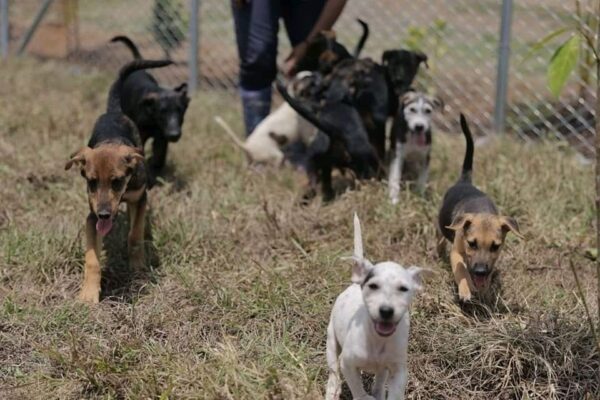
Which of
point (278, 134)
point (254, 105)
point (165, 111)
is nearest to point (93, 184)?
point (165, 111)

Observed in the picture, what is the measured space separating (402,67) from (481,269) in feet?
9.34

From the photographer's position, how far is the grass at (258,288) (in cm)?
341

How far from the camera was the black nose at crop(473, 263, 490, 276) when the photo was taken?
3.75 meters

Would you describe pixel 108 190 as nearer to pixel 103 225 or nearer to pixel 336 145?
pixel 103 225

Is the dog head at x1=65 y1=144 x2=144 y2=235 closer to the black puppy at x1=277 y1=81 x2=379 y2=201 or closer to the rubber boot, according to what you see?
the black puppy at x1=277 y1=81 x2=379 y2=201

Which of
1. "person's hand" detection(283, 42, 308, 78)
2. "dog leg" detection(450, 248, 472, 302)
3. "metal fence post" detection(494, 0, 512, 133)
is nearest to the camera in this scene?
"dog leg" detection(450, 248, 472, 302)

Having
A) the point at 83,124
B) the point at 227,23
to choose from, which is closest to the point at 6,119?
the point at 83,124

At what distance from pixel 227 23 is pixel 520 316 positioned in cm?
1033

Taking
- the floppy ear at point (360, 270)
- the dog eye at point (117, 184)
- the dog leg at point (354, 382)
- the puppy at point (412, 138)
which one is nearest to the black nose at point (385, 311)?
the floppy ear at point (360, 270)

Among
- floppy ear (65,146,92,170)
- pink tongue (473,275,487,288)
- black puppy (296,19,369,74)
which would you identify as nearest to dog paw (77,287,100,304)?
floppy ear (65,146,92,170)

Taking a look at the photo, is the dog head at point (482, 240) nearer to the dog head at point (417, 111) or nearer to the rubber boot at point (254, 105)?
the dog head at point (417, 111)

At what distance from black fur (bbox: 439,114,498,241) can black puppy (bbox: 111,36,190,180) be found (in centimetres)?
206

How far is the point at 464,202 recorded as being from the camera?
169 inches

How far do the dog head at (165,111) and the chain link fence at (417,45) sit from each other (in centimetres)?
314
